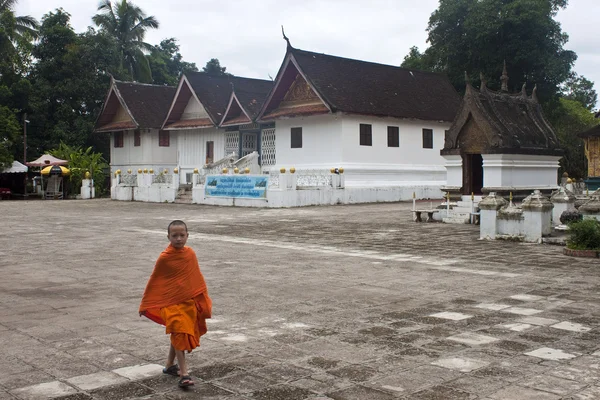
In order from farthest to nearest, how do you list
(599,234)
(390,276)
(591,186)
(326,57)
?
(326,57) → (591,186) → (599,234) → (390,276)

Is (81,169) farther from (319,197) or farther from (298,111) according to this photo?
(319,197)

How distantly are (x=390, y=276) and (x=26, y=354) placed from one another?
5117mm

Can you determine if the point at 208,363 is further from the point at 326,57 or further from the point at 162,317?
the point at 326,57

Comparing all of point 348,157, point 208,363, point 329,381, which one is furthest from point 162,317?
point 348,157

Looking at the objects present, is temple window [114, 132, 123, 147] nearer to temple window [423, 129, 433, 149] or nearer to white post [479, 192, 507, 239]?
temple window [423, 129, 433, 149]

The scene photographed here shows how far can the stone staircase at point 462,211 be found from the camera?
54.0ft

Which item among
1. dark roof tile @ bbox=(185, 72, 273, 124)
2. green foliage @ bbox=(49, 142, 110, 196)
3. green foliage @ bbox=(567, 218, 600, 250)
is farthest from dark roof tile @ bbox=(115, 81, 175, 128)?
green foliage @ bbox=(567, 218, 600, 250)

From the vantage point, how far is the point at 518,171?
16609 mm

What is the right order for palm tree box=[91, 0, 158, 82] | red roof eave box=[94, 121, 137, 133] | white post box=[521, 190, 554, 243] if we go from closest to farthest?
white post box=[521, 190, 554, 243] → red roof eave box=[94, 121, 137, 133] → palm tree box=[91, 0, 158, 82]

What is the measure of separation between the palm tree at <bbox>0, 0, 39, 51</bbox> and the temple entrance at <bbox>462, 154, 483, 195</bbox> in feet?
96.6

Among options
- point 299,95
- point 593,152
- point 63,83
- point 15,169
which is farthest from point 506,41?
point 15,169

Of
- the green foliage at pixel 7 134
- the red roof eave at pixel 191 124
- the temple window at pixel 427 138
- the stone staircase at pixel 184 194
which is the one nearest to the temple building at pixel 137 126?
the red roof eave at pixel 191 124

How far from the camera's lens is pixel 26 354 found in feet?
16.5

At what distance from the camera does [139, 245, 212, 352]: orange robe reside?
4527 mm
